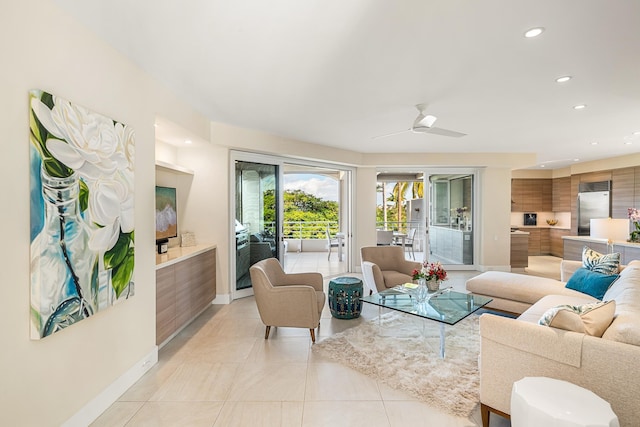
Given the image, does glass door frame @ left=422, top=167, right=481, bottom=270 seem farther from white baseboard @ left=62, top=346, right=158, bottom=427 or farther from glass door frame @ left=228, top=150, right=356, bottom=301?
white baseboard @ left=62, top=346, right=158, bottom=427

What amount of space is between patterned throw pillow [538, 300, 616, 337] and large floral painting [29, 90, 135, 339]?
301 centimetres

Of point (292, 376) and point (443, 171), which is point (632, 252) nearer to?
point (443, 171)

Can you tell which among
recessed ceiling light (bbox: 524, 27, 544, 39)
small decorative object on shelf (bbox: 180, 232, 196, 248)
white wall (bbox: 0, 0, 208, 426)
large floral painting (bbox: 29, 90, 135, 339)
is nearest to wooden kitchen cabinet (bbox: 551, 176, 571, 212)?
recessed ceiling light (bbox: 524, 27, 544, 39)

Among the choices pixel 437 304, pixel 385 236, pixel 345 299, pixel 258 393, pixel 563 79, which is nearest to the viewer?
pixel 258 393

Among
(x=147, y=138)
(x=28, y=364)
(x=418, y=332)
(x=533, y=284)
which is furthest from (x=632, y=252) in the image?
(x=28, y=364)

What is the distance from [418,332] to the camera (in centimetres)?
359

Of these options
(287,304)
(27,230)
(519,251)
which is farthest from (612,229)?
(27,230)

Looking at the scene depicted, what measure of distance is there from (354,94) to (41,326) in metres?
3.14

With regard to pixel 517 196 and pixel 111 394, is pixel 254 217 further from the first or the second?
pixel 517 196

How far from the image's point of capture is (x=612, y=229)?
4582 mm

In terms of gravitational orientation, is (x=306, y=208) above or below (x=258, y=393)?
above

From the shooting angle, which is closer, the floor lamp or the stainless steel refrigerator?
the floor lamp

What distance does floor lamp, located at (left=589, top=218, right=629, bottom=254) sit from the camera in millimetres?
4479

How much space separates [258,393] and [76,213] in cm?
184
